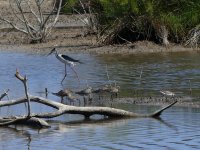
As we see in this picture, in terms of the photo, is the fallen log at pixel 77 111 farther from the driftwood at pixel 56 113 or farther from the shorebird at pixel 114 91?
the shorebird at pixel 114 91

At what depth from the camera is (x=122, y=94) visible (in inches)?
648

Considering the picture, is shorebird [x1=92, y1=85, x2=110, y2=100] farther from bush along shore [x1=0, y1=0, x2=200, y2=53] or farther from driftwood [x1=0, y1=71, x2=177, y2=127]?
bush along shore [x1=0, y1=0, x2=200, y2=53]

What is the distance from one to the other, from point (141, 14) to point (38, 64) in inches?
187

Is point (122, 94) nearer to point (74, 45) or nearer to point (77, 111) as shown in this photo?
point (77, 111)

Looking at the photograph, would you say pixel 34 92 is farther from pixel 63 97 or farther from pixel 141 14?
pixel 141 14

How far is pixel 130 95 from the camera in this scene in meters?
16.2

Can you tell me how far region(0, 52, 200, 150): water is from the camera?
37.3 ft

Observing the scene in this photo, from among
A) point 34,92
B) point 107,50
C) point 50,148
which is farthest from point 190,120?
point 107,50

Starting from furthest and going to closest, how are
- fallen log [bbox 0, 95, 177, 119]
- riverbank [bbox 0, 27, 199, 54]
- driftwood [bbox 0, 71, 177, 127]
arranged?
riverbank [bbox 0, 27, 199, 54] < fallen log [bbox 0, 95, 177, 119] < driftwood [bbox 0, 71, 177, 127]

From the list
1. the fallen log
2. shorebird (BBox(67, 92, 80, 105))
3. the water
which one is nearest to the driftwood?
the fallen log

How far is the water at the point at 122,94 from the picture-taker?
37.3ft

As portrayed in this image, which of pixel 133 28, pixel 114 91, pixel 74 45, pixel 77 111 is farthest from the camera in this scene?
pixel 74 45

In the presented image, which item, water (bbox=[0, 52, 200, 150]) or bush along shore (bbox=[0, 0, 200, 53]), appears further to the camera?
bush along shore (bbox=[0, 0, 200, 53])

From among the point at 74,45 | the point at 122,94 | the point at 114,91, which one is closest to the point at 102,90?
the point at 114,91
